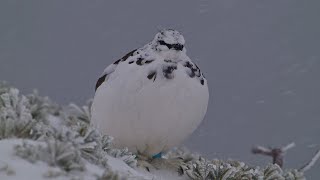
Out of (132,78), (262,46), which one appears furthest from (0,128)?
(262,46)

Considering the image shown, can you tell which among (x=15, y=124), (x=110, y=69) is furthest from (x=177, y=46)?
(x=15, y=124)

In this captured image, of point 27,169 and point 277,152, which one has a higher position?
point 277,152

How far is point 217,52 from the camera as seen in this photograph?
4094 inches

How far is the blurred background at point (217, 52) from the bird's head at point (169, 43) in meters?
62.3

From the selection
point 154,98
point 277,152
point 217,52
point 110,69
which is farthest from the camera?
point 217,52

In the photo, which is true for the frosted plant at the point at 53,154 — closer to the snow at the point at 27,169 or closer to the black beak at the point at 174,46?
the snow at the point at 27,169

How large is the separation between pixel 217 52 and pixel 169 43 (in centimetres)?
9943

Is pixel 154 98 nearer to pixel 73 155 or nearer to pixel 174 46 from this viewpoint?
pixel 174 46

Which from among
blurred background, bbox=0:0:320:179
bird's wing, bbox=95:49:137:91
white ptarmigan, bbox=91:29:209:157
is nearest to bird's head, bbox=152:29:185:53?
white ptarmigan, bbox=91:29:209:157

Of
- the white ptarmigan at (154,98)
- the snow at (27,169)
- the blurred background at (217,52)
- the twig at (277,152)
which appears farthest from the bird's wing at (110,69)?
Answer: the blurred background at (217,52)

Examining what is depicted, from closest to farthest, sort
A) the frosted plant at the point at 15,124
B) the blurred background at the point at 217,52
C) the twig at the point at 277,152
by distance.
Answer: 1. the frosted plant at the point at 15,124
2. the twig at the point at 277,152
3. the blurred background at the point at 217,52

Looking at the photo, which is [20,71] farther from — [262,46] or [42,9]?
[262,46]

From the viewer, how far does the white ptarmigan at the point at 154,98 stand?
16.6 feet

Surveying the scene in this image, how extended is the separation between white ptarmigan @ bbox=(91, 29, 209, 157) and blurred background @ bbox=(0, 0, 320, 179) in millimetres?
62177
